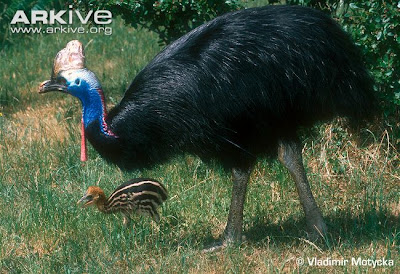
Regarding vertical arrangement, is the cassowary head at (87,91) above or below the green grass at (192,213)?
above

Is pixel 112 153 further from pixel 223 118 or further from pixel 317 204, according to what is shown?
pixel 317 204

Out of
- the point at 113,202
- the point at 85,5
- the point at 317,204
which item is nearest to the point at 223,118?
the point at 113,202

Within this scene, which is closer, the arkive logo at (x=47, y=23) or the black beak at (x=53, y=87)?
the black beak at (x=53, y=87)

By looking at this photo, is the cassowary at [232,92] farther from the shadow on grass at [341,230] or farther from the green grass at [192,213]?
the shadow on grass at [341,230]

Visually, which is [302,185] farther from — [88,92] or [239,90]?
[88,92]

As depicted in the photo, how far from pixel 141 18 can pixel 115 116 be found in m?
2.01

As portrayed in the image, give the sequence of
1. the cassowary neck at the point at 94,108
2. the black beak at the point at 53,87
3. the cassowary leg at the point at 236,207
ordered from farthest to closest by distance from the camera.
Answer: the cassowary leg at the point at 236,207
the black beak at the point at 53,87
the cassowary neck at the point at 94,108

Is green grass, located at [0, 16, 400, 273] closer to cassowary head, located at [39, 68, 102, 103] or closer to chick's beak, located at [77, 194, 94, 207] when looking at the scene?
chick's beak, located at [77, 194, 94, 207]

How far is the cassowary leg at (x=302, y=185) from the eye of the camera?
4930mm

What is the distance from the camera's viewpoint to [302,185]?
4984 millimetres

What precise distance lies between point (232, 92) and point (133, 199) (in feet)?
3.11

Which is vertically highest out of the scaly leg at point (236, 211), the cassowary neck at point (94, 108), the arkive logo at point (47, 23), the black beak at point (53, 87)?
the arkive logo at point (47, 23)

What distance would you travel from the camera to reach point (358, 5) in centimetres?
564

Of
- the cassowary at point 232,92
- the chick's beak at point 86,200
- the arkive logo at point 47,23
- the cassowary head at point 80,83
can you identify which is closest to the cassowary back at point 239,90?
the cassowary at point 232,92
